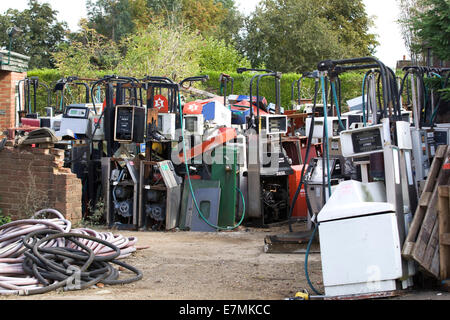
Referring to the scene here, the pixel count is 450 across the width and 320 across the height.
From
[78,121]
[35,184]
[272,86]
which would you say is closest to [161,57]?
→ [272,86]

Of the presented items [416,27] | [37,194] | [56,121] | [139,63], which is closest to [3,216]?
[37,194]

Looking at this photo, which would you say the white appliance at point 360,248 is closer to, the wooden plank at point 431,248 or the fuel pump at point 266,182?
the wooden plank at point 431,248

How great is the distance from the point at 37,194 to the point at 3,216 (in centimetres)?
65

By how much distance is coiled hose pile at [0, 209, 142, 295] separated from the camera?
17.5 ft

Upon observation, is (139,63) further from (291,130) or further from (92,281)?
(92,281)

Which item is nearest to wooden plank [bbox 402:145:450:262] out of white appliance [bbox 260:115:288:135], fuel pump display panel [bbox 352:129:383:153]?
fuel pump display panel [bbox 352:129:383:153]

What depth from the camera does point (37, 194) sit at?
332 inches

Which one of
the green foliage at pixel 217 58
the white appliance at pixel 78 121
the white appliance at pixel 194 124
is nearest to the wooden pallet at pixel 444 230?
the white appliance at pixel 194 124

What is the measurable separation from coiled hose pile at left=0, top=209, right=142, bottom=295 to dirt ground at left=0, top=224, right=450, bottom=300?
0.12 meters

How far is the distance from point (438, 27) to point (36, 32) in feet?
104

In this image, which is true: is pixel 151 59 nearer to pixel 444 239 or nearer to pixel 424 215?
pixel 424 215

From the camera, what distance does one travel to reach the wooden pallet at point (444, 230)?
4.94 m

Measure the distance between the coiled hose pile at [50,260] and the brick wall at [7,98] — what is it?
10.2 meters

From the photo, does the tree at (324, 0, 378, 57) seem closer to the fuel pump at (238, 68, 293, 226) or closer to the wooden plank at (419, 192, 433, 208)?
the fuel pump at (238, 68, 293, 226)
